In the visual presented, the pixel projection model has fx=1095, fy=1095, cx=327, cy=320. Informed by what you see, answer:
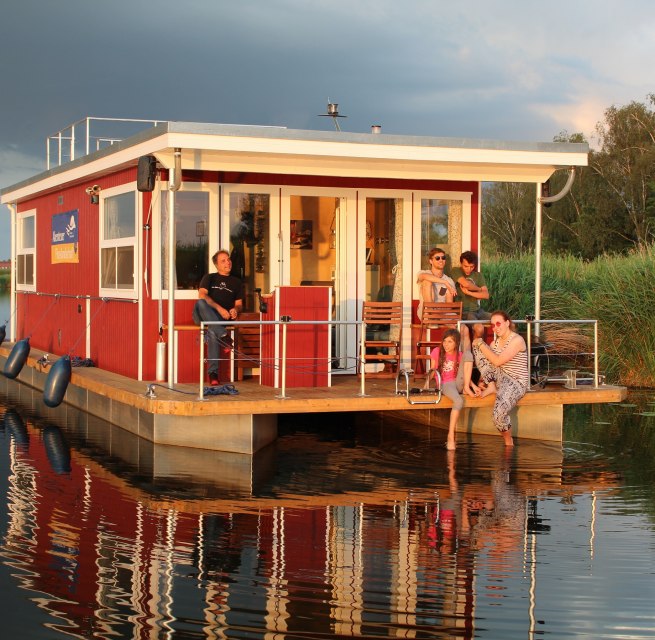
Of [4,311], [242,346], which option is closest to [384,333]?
[242,346]

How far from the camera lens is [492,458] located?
38.4ft

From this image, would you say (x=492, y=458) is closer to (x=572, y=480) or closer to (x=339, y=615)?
(x=572, y=480)

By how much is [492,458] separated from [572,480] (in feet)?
4.06

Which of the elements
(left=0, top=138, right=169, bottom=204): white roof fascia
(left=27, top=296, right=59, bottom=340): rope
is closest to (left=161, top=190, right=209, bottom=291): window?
(left=0, top=138, right=169, bottom=204): white roof fascia

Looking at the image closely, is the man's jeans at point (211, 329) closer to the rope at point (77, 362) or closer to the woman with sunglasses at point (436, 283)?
the woman with sunglasses at point (436, 283)

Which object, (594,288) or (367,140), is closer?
(367,140)

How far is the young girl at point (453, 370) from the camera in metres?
11.6

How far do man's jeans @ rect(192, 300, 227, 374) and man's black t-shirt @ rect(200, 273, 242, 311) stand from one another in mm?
174

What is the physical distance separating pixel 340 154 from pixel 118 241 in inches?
140

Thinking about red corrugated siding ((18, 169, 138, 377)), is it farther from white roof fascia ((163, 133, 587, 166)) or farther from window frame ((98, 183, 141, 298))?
white roof fascia ((163, 133, 587, 166))

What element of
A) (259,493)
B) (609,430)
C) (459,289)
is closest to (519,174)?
(459,289)

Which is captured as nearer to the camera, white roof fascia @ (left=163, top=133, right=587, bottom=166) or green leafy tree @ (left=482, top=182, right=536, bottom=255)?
white roof fascia @ (left=163, top=133, right=587, bottom=166)

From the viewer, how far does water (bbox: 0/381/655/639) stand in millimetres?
6324

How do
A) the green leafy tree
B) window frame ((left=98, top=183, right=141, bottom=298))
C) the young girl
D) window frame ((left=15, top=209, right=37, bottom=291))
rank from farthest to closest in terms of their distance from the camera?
the green leafy tree < window frame ((left=15, top=209, right=37, bottom=291)) < window frame ((left=98, top=183, right=141, bottom=298)) < the young girl
